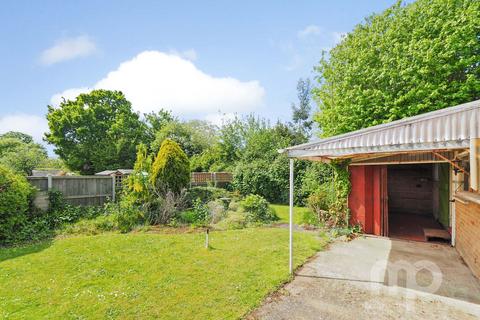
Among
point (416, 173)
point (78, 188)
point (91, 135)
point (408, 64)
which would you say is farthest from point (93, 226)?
point (91, 135)

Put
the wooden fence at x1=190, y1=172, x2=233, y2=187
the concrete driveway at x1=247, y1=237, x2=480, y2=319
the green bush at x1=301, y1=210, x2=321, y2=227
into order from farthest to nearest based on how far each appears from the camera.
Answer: the wooden fence at x1=190, y1=172, x2=233, y2=187
the green bush at x1=301, y1=210, x2=321, y2=227
the concrete driveway at x1=247, y1=237, x2=480, y2=319

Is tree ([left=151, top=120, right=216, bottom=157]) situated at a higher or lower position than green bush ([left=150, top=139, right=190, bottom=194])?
higher

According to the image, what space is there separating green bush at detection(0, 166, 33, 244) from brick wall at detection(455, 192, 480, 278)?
35.0 feet

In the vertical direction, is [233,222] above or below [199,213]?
below

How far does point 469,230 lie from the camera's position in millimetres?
5043

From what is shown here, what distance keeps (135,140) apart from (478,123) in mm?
27617

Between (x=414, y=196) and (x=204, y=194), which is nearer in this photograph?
(x=204, y=194)

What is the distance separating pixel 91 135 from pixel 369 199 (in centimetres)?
2718

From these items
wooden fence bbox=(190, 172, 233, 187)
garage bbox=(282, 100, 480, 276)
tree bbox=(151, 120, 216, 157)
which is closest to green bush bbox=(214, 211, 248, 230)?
garage bbox=(282, 100, 480, 276)

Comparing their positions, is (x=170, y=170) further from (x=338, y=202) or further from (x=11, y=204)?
(x=338, y=202)

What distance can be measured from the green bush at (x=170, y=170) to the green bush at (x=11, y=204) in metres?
3.86

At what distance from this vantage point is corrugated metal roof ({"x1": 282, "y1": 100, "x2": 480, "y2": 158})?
9.36ft

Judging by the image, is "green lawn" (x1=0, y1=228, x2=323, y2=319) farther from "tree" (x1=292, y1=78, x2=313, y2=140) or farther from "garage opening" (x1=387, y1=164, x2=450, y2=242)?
"tree" (x1=292, y1=78, x2=313, y2=140)

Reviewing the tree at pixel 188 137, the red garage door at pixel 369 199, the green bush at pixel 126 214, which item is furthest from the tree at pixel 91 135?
the red garage door at pixel 369 199
